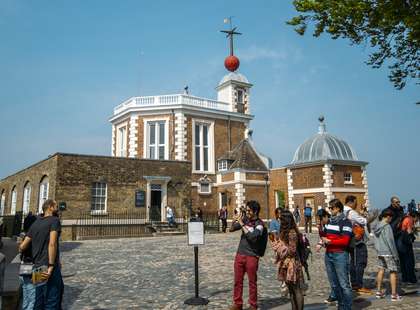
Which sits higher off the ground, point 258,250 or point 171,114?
point 171,114

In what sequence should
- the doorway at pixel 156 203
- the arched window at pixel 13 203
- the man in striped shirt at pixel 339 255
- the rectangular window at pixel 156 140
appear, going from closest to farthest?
the man in striped shirt at pixel 339 255 → the doorway at pixel 156 203 → the rectangular window at pixel 156 140 → the arched window at pixel 13 203

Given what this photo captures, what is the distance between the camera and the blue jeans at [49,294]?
17.0ft

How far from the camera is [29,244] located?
17.2 feet

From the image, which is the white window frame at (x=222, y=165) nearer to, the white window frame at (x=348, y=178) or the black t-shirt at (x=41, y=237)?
the white window frame at (x=348, y=178)

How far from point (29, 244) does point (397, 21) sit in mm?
7921

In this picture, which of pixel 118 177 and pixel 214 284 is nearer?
pixel 214 284

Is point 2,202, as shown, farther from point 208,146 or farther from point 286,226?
point 286,226

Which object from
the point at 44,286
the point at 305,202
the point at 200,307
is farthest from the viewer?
the point at 305,202

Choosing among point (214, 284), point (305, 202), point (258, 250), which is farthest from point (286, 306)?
point (305, 202)

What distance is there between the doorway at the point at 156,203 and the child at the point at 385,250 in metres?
18.7

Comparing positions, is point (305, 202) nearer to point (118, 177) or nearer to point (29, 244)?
point (118, 177)

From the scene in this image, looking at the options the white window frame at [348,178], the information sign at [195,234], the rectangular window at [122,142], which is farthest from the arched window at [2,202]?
the information sign at [195,234]

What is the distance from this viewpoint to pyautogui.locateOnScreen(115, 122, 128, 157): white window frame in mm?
33306

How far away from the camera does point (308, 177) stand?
27.8 m
